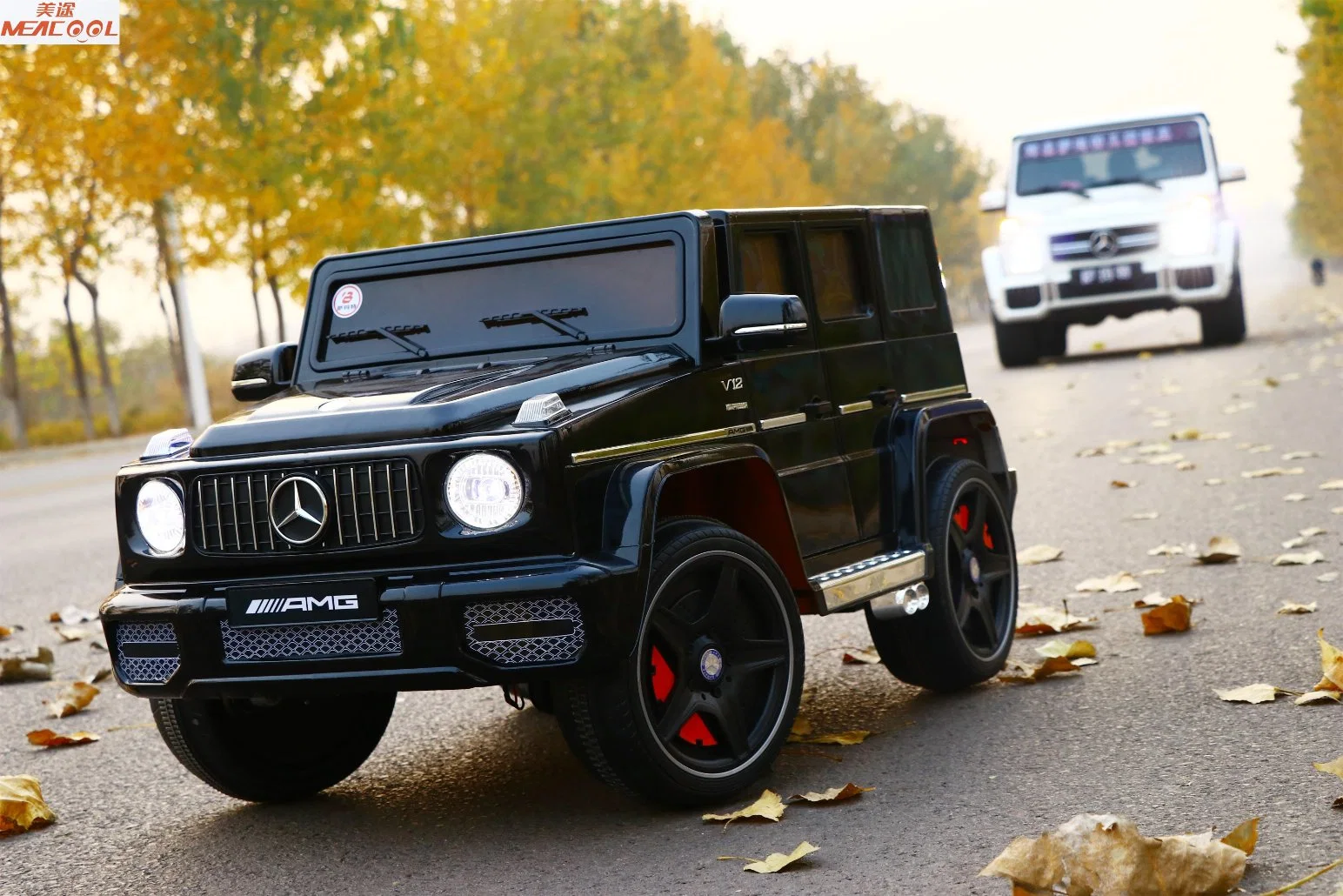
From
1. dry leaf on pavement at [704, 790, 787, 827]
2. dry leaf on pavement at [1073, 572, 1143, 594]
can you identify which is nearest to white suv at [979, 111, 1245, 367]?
dry leaf on pavement at [1073, 572, 1143, 594]

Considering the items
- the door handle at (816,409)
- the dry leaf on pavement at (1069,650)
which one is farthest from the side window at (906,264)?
the dry leaf on pavement at (1069,650)

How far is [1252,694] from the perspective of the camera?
5.16 meters

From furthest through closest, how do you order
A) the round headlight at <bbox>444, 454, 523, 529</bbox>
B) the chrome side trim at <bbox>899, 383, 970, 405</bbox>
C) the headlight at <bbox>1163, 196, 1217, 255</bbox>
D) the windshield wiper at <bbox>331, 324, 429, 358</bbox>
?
the headlight at <bbox>1163, 196, 1217, 255</bbox> < the chrome side trim at <bbox>899, 383, 970, 405</bbox> < the windshield wiper at <bbox>331, 324, 429, 358</bbox> < the round headlight at <bbox>444, 454, 523, 529</bbox>

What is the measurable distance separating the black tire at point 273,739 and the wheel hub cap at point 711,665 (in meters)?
1.13

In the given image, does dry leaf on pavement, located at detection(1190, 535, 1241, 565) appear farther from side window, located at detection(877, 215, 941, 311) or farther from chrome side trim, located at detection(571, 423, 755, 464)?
chrome side trim, located at detection(571, 423, 755, 464)

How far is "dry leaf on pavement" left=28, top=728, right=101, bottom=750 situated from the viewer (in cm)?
597

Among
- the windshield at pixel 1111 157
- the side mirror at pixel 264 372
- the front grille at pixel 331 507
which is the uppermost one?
the windshield at pixel 1111 157

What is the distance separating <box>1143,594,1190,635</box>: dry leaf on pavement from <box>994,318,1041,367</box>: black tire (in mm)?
17843

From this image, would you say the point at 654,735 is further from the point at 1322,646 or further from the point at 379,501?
the point at 1322,646

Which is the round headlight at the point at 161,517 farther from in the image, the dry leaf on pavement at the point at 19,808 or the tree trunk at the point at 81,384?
the tree trunk at the point at 81,384

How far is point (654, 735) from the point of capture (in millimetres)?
4285

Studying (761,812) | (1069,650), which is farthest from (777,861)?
(1069,650)

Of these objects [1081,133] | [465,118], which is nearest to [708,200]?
[465,118]

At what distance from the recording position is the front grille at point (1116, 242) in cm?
2134
